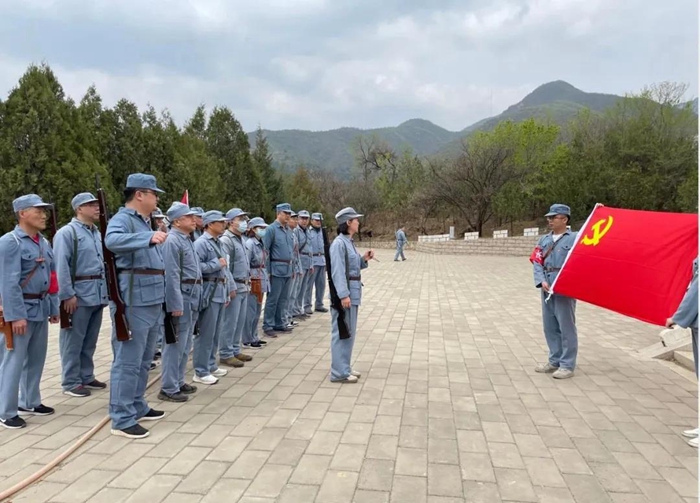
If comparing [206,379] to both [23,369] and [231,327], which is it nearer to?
[231,327]

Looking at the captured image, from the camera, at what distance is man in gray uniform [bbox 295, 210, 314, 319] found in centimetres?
886

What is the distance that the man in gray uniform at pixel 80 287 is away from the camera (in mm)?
4629

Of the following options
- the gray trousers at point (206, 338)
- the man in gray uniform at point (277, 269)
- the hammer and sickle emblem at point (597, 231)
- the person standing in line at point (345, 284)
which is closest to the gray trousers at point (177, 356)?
the gray trousers at point (206, 338)

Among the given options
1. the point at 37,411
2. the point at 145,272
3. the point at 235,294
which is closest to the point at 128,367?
the point at 145,272

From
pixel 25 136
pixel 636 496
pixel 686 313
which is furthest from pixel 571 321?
pixel 25 136

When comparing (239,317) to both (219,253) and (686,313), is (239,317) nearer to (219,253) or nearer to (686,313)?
(219,253)

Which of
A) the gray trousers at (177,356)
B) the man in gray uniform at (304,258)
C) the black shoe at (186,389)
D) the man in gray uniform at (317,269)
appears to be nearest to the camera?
the gray trousers at (177,356)

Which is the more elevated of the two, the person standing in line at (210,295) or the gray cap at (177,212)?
the gray cap at (177,212)

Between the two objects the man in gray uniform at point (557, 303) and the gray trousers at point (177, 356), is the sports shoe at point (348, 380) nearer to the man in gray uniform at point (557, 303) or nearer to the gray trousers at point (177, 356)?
the gray trousers at point (177, 356)

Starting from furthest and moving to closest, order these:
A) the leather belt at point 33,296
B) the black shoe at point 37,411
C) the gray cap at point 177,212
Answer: the gray cap at point 177,212, the black shoe at point 37,411, the leather belt at point 33,296

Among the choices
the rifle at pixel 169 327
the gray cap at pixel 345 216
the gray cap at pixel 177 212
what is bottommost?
the rifle at pixel 169 327

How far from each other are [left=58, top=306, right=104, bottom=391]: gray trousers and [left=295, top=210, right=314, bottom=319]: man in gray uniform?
4.27 metres

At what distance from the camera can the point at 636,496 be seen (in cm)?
297

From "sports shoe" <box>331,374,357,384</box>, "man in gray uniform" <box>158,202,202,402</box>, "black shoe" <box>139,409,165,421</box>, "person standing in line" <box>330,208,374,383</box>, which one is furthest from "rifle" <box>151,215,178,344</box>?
"sports shoe" <box>331,374,357,384</box>
